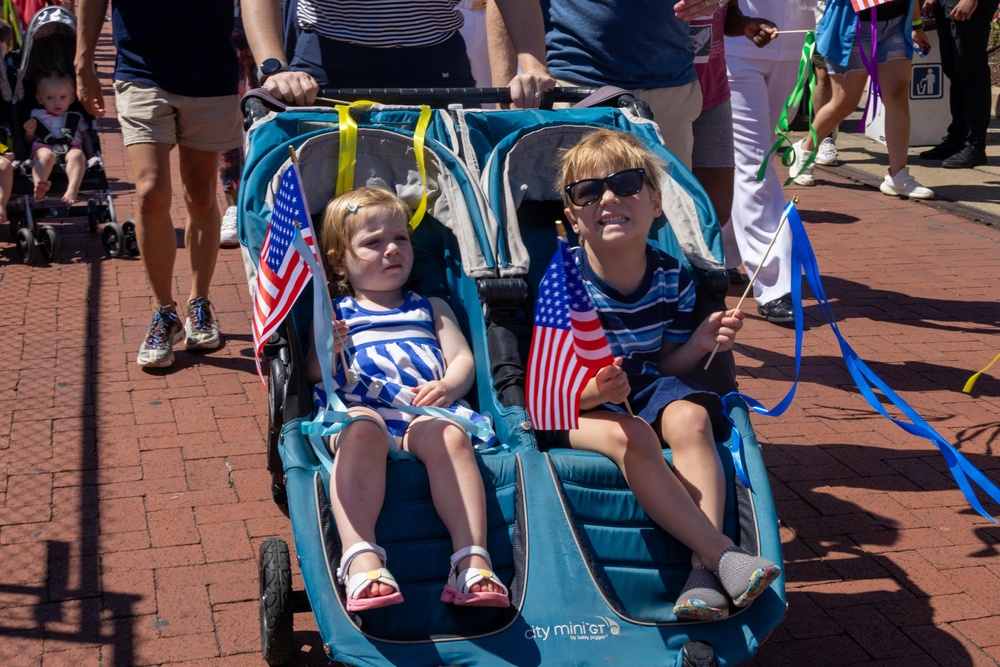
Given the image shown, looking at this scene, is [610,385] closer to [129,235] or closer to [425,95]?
[425,95]

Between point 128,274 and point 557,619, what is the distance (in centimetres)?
484

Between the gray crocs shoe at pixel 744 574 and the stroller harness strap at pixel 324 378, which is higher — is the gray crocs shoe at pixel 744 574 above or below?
below

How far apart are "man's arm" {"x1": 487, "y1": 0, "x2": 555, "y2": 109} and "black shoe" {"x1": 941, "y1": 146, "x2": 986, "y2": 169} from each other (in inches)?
260

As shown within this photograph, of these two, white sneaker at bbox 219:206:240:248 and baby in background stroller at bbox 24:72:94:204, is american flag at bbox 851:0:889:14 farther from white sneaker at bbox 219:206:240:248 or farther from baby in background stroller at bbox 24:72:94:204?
baby in background stroller at bbox 24:72:94:204

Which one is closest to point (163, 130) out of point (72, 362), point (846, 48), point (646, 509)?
point (72, 362)

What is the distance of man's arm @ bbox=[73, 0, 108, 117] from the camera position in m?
5.35

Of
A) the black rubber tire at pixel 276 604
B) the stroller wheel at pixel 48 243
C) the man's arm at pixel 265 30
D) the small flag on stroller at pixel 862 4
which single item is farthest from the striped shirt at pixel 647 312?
the stroller wheel at pixel 48 243

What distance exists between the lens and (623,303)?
3.73 m

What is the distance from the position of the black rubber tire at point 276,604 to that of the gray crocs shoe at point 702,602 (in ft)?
3.51

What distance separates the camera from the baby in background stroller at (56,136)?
7.63 metres

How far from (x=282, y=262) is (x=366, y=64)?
4.98 ft

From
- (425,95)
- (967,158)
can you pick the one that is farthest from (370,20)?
(967,158)

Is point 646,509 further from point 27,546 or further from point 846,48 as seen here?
point 846,48

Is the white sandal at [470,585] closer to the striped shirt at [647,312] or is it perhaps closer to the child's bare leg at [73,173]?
the striped shirt at [647,312]
